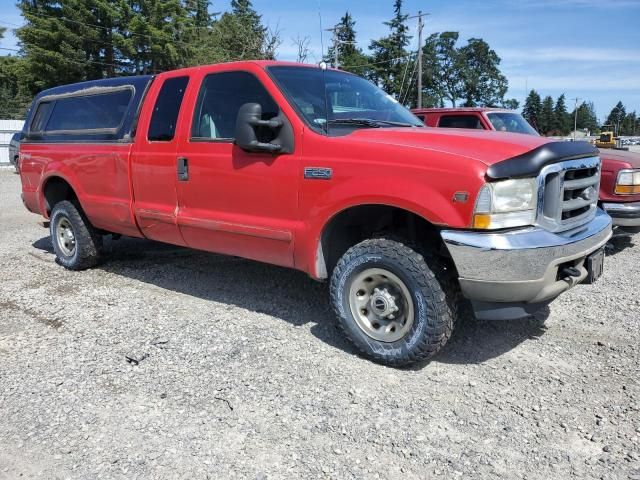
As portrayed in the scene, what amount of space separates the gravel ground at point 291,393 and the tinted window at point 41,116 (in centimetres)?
216

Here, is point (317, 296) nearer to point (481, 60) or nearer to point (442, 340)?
point (442, 340)

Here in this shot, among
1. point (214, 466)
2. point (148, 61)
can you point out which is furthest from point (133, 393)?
point (148, 61)

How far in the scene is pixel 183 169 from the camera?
14.9ft

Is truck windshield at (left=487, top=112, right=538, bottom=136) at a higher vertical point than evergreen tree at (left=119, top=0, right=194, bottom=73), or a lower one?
lower

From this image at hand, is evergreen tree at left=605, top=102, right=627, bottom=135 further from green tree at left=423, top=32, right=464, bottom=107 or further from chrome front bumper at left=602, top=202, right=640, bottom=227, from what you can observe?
chrome front bumper at left=602, top=202, right=640, bottom=227

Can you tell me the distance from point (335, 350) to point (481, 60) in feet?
306

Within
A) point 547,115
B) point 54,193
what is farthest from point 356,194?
point 547,115

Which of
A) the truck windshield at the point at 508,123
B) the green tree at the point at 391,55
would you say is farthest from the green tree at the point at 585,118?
the truck windshield at the point at 508,123

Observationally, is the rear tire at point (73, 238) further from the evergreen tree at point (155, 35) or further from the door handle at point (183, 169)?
the evergreen tree at point (155, 35)

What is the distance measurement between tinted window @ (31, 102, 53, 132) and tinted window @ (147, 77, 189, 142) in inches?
83.8

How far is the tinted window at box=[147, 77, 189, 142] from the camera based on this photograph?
4.67 m

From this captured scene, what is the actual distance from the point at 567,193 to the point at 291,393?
85.0 inches

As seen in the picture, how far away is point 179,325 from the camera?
4.37 meters

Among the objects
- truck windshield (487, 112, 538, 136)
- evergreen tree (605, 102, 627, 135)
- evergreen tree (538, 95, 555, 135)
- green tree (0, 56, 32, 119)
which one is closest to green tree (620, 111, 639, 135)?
evergreen tree (605, 102, 627, 135)
